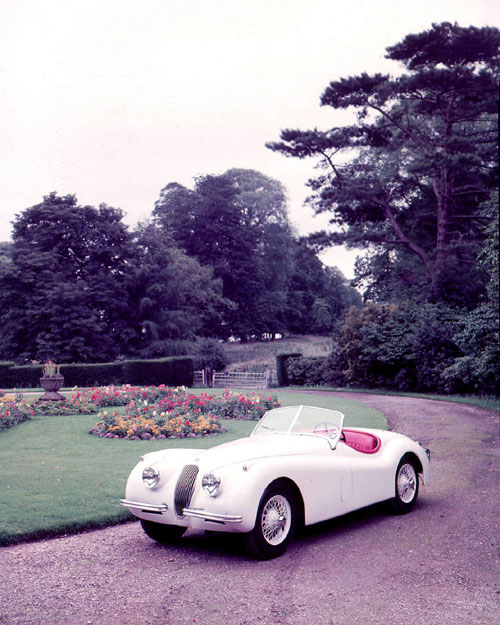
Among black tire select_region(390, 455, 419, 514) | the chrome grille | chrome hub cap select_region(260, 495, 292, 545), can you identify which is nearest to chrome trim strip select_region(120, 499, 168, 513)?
the chrome grille

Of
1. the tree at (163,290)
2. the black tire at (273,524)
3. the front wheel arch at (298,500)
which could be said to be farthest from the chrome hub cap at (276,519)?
the tree at (163,290)

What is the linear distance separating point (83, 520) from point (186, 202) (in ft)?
185

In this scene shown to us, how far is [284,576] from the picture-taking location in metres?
5.49

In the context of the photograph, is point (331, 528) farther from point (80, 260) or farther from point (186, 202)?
point (186, 202)

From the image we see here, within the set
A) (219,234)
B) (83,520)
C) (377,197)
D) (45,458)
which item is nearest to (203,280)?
(219,234)

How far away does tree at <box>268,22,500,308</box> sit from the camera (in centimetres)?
2345

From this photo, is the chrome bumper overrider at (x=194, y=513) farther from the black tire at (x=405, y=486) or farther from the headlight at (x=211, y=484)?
→ the black tire at (x=405, y=486)

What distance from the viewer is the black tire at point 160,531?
262 inches

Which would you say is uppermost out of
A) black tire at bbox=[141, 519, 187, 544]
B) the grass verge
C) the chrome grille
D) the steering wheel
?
the steering wheel

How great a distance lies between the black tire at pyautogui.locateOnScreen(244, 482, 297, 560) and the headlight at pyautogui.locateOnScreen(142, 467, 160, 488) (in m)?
1.11

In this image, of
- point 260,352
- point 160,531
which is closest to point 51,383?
point 160,531

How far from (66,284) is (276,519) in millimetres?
38062

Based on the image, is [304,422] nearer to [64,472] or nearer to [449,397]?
[64,472]

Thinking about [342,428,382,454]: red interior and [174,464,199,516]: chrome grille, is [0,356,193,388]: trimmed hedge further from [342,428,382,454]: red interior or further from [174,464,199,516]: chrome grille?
[174,464,199,516]: chrome grille
